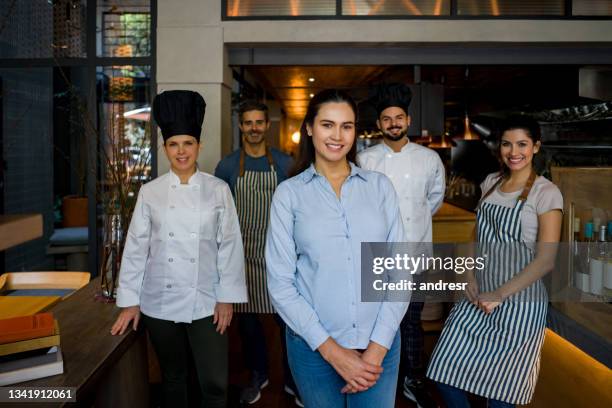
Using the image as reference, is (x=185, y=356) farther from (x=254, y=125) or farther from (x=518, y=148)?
(x=518, y=148)

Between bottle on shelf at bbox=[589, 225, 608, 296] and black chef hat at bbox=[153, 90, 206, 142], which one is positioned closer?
bottle on shelf at bbox=[589, 225, 608, 296]

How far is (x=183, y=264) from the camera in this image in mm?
2219

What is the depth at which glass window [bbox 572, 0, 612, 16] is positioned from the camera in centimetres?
397

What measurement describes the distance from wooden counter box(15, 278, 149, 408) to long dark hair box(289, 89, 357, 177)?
89 centimetres

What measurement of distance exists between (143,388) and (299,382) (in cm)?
105

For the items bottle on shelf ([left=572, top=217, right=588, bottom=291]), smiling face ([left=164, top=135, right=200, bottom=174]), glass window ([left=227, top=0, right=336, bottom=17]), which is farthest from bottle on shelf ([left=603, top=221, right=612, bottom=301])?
Answer: glass window ([left=227, top=0, right=336, bottom=17])

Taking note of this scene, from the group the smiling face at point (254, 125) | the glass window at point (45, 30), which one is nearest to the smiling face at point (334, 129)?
the smiling face at point (254, 125)

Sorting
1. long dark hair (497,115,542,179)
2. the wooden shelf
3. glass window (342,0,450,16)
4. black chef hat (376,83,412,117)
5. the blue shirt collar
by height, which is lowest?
the wooden shelf

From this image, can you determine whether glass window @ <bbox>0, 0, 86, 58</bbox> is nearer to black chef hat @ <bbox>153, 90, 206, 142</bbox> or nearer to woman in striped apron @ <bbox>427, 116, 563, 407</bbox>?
black chef hat @ <bbox>153, 90, 206, 142</bbox>

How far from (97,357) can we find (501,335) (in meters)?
1.55

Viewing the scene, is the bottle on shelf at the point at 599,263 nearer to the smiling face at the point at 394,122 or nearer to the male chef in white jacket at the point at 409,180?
the male chef in white jacket at the point at 409,180

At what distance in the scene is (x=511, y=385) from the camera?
2174 mm

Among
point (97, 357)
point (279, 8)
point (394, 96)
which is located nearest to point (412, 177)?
point (394, 96)

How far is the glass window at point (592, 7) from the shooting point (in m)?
3.97
